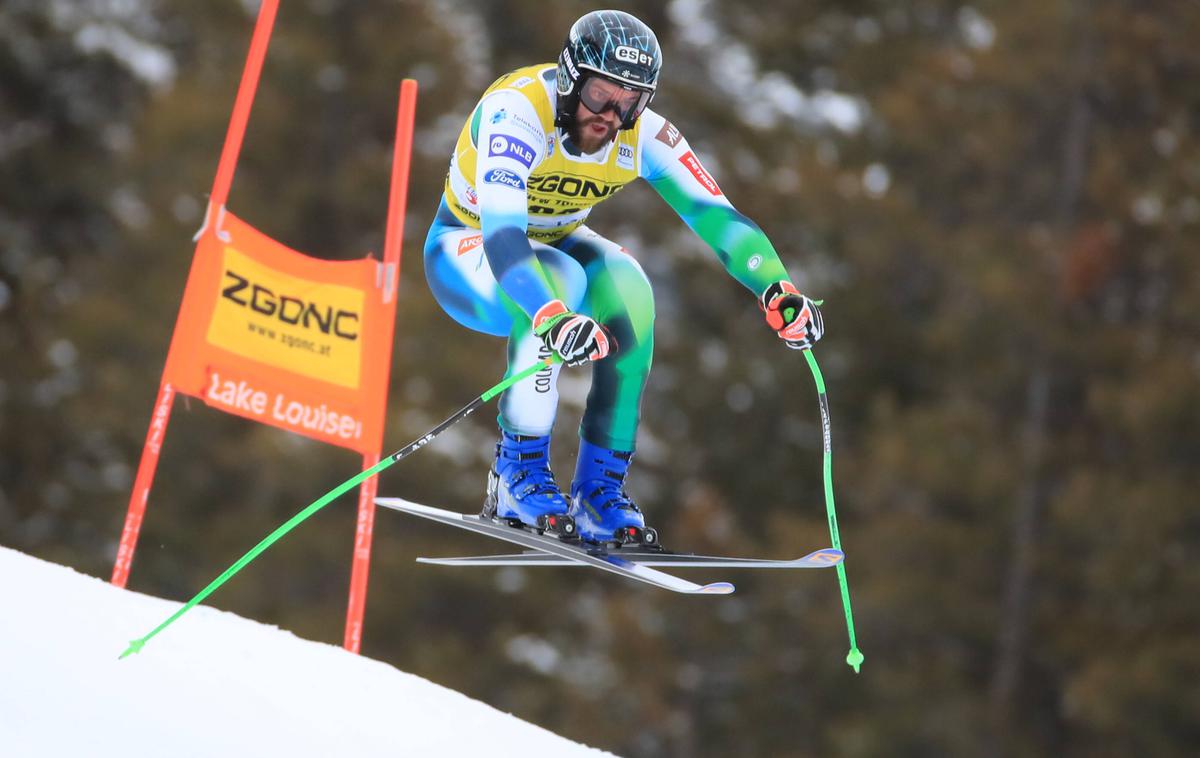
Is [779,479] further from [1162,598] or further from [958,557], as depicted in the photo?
[1162,598]

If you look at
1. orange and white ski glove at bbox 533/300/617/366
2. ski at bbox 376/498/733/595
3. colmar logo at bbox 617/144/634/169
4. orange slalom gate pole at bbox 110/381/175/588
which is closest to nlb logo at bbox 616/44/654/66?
colmar logo at bbox 617/144/634/169

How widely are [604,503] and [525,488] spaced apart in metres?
0.28

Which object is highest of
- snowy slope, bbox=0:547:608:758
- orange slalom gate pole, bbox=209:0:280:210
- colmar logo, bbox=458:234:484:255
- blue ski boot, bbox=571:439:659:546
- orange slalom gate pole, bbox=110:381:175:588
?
orange slalom gate pole, bbox=209:0:280:210

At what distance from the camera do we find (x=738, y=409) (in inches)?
763

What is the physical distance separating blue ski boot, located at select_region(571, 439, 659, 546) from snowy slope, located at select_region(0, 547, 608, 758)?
80 centimetres

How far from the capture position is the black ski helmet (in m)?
5.07

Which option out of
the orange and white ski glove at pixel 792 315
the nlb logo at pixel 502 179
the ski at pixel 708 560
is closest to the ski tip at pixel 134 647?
the ski at pixel 708 560

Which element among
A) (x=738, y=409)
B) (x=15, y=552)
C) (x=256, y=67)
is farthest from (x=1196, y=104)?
(x=15, y=552)

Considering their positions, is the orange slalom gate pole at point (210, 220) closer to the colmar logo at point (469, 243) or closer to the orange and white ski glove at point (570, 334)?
the colmar logo at point (469, 243)

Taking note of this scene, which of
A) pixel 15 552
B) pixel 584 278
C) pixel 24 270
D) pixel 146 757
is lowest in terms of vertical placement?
pixel 146 757

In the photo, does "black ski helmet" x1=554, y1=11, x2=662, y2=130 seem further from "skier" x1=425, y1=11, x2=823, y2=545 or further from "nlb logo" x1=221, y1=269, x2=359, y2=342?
"nlb logo" x1=221, y1=269, x2=359, y2=342

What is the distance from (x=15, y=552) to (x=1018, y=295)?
12.1m

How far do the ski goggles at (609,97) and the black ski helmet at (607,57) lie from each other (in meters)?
0.02

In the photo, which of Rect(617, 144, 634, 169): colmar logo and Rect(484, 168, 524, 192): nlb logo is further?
Rect(617, 144, 634, 169): colmar logo
